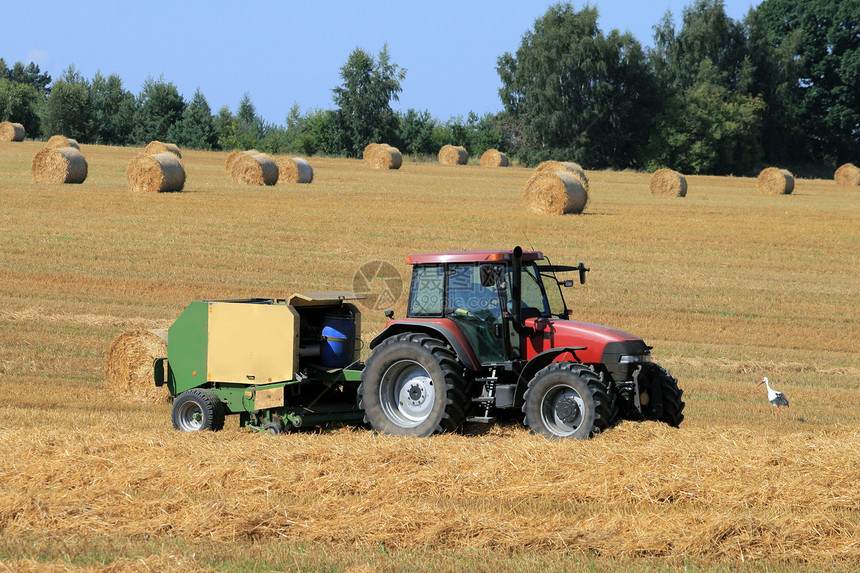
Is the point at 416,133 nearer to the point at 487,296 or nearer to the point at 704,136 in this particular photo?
the point at 704,136

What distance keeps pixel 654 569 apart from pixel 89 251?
17993 millimetres

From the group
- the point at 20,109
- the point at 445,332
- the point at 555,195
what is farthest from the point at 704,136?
the point at 445,332

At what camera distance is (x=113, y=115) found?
66.2m

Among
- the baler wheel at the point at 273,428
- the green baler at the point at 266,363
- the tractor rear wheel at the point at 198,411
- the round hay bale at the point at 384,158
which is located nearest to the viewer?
the baler wheel at the point at 273,428

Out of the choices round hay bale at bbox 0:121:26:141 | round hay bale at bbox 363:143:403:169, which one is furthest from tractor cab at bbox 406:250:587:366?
round hay bale at bbox 0:121:26:141

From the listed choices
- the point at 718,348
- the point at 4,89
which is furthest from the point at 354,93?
the point at 718,348

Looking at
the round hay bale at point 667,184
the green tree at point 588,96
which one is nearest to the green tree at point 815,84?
the green tree at point 588,96

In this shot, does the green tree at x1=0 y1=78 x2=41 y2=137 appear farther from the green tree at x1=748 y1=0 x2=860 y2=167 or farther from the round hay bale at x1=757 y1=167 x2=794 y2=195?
the green tree at x1=748 y1=0 x2=860 y2=167

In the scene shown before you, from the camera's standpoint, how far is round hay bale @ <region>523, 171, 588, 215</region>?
28.2 meters

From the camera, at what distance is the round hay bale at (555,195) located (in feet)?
92.5

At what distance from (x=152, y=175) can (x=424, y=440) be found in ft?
79.2

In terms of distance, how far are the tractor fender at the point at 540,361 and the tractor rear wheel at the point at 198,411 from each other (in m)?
3.01

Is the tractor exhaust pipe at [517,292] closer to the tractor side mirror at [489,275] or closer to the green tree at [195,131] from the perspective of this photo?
the tractor side mirror at [489,275]

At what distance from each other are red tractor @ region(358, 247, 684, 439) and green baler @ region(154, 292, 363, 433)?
74 cm
